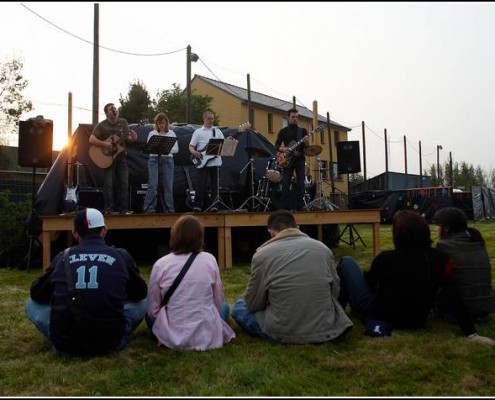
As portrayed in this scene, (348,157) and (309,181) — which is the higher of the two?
(348,157)

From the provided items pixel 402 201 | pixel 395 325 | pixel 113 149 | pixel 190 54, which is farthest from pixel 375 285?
pixel 402 201

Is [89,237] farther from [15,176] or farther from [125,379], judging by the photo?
[15,176]

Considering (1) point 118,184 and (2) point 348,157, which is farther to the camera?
(2) point 348,157

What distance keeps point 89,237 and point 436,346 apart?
2566mm

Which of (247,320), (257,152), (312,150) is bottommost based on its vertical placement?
(247,320)

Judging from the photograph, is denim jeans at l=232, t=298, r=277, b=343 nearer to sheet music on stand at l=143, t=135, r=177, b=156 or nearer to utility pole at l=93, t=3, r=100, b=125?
sheet music on stand at l=143, t=135, r=177, b=156

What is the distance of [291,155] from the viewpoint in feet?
28.1

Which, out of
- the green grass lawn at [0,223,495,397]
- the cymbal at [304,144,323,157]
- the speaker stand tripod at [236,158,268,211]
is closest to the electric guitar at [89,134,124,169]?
the speaker stand tripod at [236,158,268,211]

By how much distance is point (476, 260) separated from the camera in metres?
4.05

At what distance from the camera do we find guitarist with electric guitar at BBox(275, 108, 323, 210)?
851 cm

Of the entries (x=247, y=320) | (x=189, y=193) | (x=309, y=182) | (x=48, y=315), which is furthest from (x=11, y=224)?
(x=247, y=320)

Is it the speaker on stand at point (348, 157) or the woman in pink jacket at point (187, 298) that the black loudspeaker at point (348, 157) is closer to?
the speaker on stand at point (348, 157)

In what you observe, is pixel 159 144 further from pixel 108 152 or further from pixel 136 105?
pixel 136 105

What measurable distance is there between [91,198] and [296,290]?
6.27m
